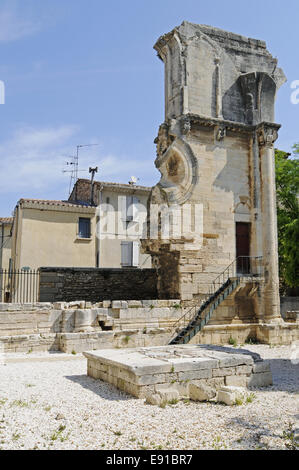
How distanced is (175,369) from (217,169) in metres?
9.44

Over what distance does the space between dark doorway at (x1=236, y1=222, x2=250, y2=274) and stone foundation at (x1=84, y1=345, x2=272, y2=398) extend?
22.9 feet

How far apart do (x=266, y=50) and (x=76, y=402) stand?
15268 mm

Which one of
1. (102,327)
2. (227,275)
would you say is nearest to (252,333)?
(227,275)

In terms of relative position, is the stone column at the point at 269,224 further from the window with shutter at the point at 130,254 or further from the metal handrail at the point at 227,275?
the window with shutter at the point at 130,254

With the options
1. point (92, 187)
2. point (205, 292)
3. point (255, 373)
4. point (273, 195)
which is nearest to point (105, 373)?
point (255, 373)

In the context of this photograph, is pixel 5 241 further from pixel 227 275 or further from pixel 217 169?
pixel 227 275

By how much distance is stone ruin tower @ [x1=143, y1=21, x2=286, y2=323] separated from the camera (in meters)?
13.9

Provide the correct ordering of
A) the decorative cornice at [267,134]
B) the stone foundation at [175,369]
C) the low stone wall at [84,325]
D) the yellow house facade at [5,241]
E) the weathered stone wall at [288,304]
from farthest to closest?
the yellow house facade at [5,241] < the weathered stone wall at [288,304] < the decorative cornice at [267,134] < the low stone wall at [84,325] < the stone foundation at [175,369]

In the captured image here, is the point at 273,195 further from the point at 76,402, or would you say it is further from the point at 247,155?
the point at 76,402

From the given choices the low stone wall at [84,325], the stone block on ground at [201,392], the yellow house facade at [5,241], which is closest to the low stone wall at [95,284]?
the low stone wall at [84,325]

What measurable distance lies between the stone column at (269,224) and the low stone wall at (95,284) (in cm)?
417

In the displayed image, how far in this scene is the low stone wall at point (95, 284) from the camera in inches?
545

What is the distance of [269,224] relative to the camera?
49.1 feet
